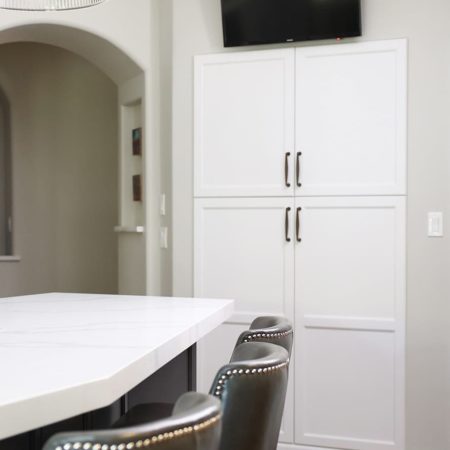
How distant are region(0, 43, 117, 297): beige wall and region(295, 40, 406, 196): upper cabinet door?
2.22 meters

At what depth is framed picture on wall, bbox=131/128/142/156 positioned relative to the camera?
3815 mm

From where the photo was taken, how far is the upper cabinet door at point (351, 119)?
3121 millimetres

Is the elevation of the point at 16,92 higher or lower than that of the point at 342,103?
higher

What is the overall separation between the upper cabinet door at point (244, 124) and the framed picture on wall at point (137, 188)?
58 centimetres

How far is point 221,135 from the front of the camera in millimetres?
3371

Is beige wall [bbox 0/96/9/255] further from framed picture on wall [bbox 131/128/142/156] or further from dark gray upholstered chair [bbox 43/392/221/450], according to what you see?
dark gray upholstered chair [bbox 43/392/221/450]

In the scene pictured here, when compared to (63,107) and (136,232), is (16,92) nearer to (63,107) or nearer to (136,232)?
(63,107)

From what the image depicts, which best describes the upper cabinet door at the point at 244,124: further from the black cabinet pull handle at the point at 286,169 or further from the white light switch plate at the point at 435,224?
the white light switch plate at the point at 435,224

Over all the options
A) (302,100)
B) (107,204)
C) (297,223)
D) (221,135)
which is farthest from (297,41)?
(107,204)

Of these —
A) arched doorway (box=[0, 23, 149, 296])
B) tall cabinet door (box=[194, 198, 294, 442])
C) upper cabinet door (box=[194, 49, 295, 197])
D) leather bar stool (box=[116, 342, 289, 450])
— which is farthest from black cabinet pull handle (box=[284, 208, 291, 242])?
leather bar stool (box=[116, 342, 289, 450])

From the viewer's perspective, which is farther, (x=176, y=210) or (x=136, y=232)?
(x=136, y=232)

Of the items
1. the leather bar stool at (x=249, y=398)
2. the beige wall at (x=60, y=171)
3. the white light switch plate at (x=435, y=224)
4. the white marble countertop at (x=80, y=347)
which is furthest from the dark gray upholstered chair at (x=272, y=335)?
the beige wall at (x=60, y=171)

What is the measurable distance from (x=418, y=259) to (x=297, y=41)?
4.17ft

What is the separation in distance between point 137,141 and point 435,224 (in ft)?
6.01
